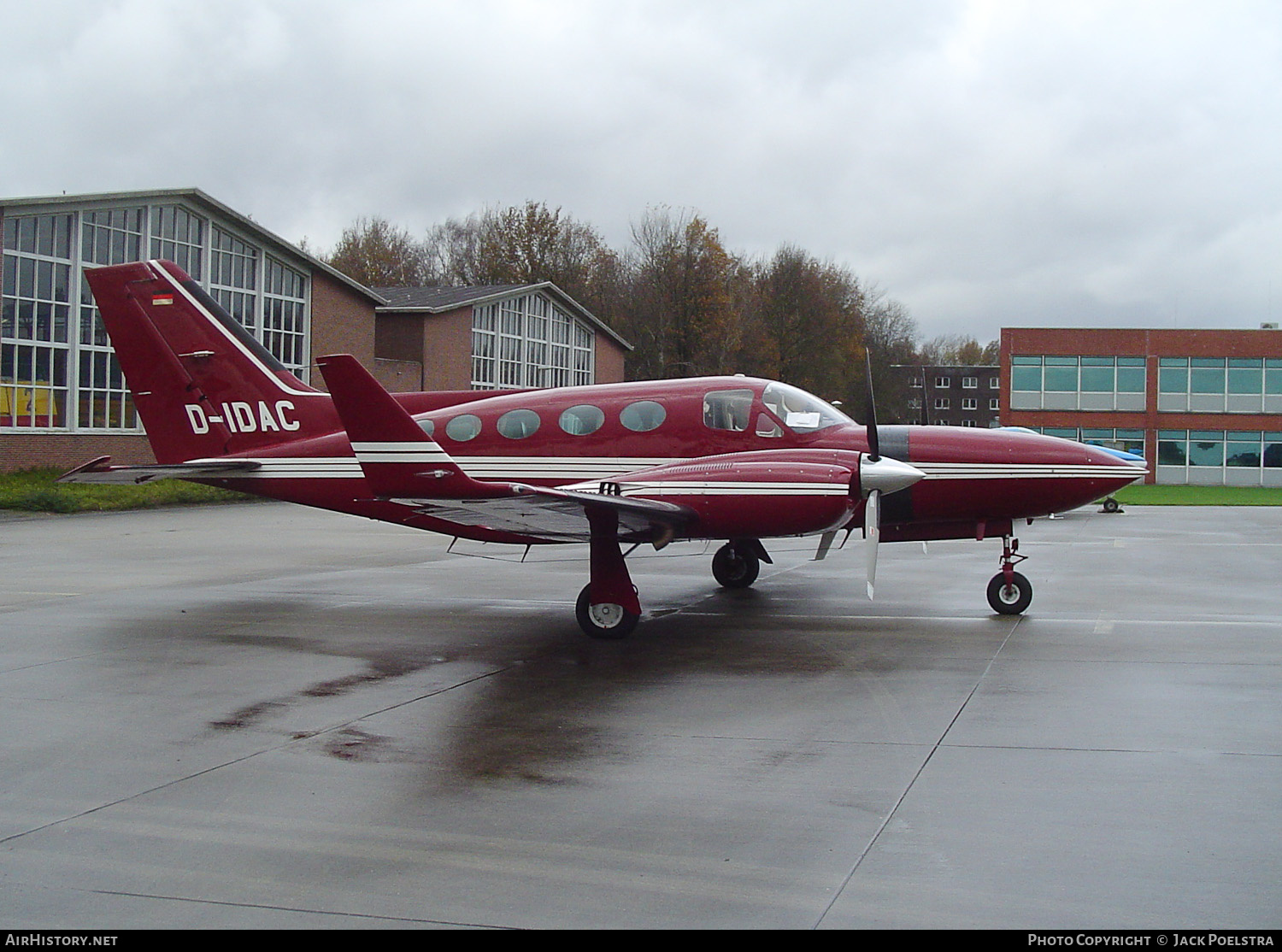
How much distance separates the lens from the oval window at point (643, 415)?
1262 centimetres

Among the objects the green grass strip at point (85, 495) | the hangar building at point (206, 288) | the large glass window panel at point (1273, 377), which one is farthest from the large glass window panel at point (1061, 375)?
the green grass strip at point (85, 495)

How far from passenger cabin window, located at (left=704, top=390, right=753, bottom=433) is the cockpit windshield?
0.22 meters

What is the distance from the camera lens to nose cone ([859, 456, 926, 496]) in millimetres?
10914

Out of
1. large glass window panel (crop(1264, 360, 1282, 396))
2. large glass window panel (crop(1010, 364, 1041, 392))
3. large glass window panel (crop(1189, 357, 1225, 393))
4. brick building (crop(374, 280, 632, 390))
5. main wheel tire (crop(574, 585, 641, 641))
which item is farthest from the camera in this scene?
large glass window panel (crop(1010, 364, 1041, 392))

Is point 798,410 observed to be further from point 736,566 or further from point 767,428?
point 736,566

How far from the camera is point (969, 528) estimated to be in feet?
41.1

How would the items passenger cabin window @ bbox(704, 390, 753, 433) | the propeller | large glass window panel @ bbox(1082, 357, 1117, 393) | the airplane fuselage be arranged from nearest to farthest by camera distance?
1. the propeller
2. the airplane fuselage
3. passenger cabin window @ bbox(704, 390, 753, 433)
4. large glass window panel @ bbox(1082, 357, 1117, 393)

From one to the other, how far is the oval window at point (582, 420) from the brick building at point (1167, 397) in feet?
169

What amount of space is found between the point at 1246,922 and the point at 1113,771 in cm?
216

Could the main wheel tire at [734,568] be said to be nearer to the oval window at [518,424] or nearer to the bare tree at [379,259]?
the oval window at [518,424]

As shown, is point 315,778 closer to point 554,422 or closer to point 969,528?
point 554,422

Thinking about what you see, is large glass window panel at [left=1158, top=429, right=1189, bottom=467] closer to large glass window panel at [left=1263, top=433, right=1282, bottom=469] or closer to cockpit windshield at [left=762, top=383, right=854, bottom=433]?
large glass window panel at [left=1263, top=433, right=1282, bottom=469]

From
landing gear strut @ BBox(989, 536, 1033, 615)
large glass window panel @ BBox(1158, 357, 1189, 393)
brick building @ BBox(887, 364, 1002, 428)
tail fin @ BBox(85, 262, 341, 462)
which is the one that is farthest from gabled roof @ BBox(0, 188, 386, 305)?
brick building @ BBox(887, 364, 1002, 428)
